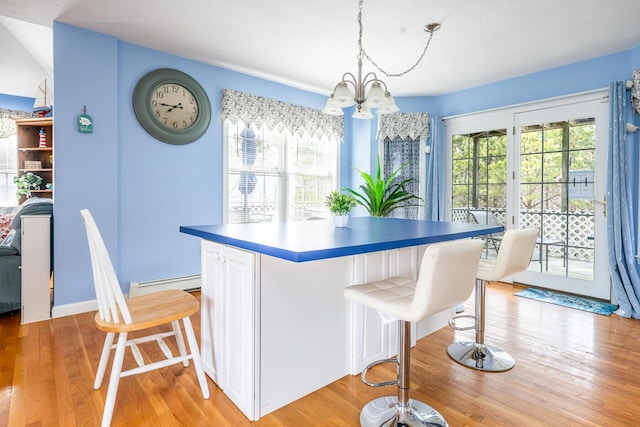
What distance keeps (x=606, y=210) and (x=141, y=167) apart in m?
4.60

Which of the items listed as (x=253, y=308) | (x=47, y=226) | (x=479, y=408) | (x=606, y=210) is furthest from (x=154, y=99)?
(x=606, y=210)

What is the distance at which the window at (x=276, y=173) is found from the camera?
4031 mm

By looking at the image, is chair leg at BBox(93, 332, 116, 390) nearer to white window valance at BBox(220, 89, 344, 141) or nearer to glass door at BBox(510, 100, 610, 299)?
white window valance at BBox(220, 89, 344, 141)

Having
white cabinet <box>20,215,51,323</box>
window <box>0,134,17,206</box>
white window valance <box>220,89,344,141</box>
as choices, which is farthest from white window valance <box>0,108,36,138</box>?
white window valance <box>220,89,344,141</box>

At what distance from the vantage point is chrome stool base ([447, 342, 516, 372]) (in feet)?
6.73

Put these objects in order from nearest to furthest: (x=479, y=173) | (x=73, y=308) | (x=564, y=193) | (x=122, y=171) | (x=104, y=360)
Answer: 1. (x=104, y=360)
2. (x=73, y=308)
3. (x=122, y=171)
4. (x=564, y=193)
5. (x=479, y=173)

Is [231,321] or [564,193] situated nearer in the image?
[231,321]

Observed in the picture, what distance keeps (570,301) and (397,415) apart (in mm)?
2855

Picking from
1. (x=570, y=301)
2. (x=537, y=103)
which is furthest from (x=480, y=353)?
(x=537, y=103)

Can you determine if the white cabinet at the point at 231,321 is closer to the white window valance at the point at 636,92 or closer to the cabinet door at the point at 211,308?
the cabinet door at the point at 211,308

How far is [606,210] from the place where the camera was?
3.32 meters

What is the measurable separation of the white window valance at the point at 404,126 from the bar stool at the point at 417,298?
134 inches

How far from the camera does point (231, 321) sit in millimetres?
1646

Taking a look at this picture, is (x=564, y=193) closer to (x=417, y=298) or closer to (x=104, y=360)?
(x=417, y=298)
